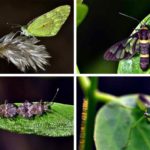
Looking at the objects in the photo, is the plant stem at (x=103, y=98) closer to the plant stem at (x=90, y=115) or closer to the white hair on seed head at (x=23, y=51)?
the plant stem at (x=90, y=115)

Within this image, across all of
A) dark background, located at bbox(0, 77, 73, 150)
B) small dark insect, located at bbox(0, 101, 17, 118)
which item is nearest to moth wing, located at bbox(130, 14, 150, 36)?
dark background, located at bbox(0, 77, 73, 150)

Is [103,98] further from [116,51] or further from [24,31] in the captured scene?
[24,31]

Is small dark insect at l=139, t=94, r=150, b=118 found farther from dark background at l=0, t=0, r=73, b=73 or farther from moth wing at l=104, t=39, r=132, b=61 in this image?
dark background at l=0, t=0, r=73, b=73

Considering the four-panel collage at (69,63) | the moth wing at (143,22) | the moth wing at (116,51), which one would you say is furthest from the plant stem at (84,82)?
the moth wing at (143,22)

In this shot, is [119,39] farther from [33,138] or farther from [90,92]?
[33,138]

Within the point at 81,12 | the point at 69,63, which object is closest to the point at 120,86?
the point at 69,63

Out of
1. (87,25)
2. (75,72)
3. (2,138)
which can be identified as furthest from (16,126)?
(87,25)

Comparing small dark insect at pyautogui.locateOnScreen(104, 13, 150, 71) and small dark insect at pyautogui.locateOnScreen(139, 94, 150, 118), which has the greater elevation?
small dark insect at pyautogui.locateOnScreen(104, 13, 150, 71)

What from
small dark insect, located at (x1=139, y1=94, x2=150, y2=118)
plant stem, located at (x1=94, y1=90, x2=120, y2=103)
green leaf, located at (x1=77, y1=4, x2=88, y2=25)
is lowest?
small dark insect, located at (x1=139, y1=94, x2=150, y2=118)
